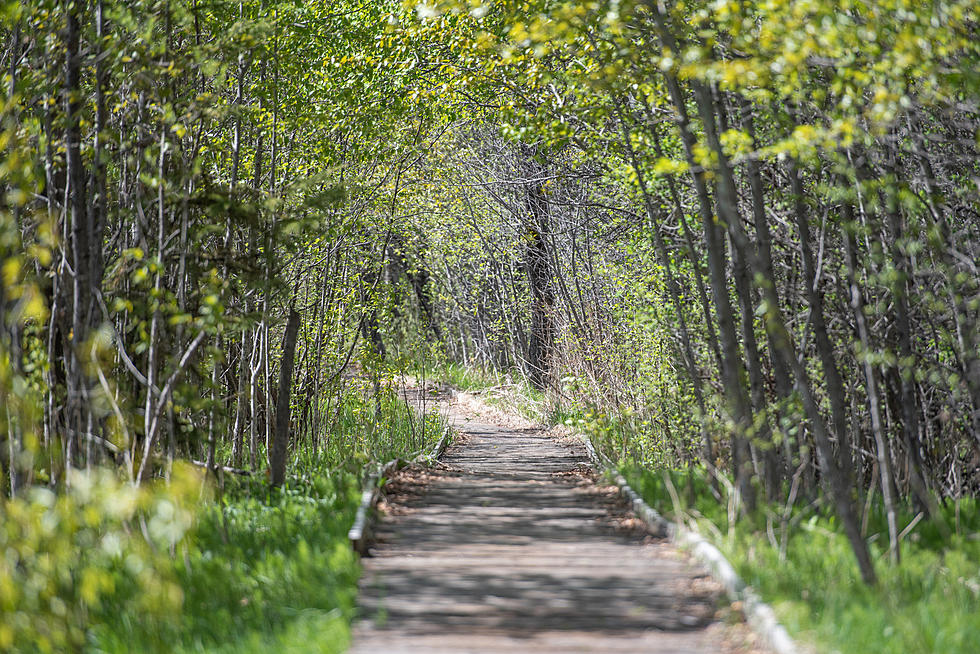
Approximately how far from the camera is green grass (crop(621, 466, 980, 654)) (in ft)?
16.4

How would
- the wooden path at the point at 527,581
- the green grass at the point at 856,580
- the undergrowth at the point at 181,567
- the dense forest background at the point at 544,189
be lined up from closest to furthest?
the undergrowth at the point at 181,567, the green grass at the point at 856,580, the wooden path at the point at 527,581, the dense forest background at the point at 544,189

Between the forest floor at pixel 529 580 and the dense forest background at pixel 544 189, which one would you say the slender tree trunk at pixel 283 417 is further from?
the forest floor at pixel 529 580

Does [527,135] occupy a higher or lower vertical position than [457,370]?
higher

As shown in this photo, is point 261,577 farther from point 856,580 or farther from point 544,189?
point 544,189

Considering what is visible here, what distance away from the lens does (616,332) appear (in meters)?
15.5

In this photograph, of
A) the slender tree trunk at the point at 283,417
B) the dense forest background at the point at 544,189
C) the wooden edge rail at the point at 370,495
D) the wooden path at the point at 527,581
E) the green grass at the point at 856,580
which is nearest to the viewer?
the green grass at the point at 856,580

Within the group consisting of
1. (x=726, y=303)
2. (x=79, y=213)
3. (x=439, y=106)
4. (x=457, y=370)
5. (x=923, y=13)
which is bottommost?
(x=457, y=370)

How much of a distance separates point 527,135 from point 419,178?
6426 mm

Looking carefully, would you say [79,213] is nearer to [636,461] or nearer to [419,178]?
[636,461]

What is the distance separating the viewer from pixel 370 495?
9.13 meters

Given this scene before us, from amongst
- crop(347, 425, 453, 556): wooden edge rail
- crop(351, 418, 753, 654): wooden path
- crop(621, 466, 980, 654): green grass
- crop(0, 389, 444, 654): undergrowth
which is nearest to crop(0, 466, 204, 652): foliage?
crop(0, 389, 444, 654): undergrowth

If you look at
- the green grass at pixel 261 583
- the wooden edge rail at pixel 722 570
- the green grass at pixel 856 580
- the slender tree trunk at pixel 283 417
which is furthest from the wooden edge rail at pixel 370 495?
the green grass at pixel 856 580

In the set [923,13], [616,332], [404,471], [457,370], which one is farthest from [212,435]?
[457,370]

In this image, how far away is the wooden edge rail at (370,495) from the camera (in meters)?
7.46
